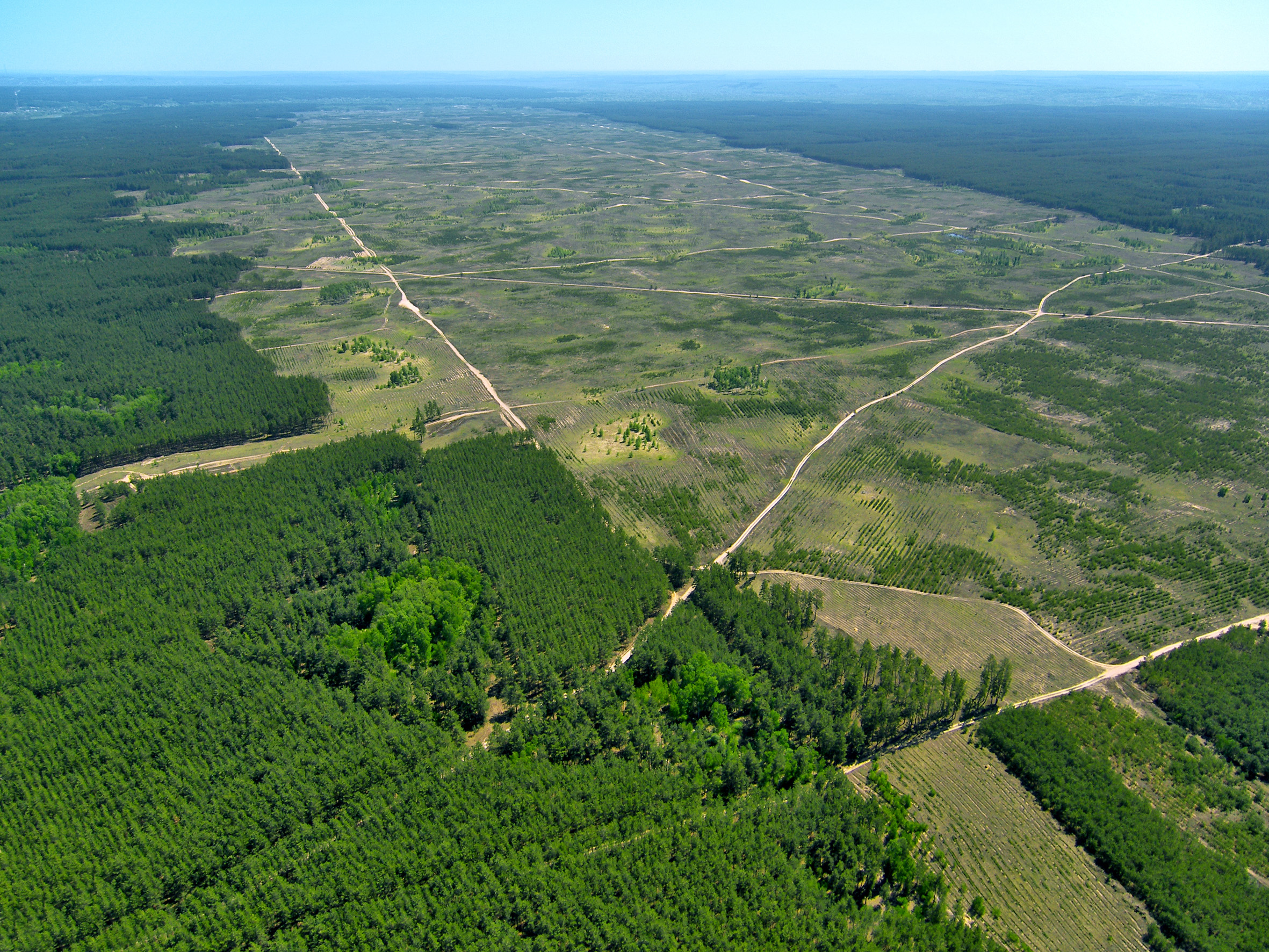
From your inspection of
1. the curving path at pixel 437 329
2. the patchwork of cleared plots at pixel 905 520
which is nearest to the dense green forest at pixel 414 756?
the patchwork of cleared plots at pixel 905 520

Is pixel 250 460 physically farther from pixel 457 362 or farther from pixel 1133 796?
pixel 1133 796

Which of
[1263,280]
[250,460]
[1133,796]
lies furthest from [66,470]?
[1263,280]

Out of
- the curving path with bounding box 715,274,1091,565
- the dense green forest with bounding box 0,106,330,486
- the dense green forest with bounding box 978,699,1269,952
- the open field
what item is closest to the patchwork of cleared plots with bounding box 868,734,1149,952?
the dense green forest with bounding box 978,699,1269,952

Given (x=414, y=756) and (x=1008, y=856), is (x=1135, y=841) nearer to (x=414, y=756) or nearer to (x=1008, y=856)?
(x=1008, y=856)

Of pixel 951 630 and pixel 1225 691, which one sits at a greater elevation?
pixel 1225 691

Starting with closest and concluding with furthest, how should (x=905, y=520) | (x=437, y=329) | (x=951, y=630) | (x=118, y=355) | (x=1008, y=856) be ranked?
(x=1008, y=856) → (x=951, y=630) → (x=905, y=520) → (x=118, y=355) → (x=437, y=329)

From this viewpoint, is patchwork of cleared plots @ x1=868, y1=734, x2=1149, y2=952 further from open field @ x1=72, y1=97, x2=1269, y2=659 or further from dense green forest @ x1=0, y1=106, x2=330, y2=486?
dense green forest @ x1=0, y1=106, x2=330, y2=486

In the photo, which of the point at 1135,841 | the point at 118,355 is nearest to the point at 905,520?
the point at 1135,841
